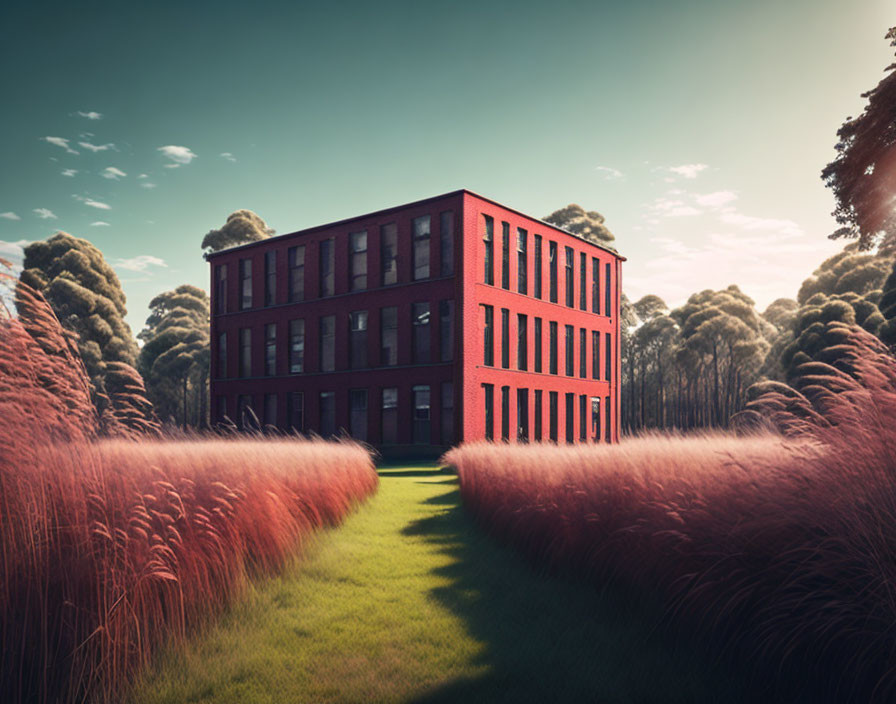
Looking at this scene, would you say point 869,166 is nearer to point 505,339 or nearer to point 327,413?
point 505,339

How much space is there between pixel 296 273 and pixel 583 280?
16534mm

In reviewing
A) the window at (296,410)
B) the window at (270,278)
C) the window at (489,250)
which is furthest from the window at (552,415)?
the window at (270,278)

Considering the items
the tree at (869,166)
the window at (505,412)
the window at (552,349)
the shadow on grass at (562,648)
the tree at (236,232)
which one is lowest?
the shadow on grass at (562,648)

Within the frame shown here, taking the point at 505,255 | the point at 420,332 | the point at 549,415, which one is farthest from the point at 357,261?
the point at 549,415

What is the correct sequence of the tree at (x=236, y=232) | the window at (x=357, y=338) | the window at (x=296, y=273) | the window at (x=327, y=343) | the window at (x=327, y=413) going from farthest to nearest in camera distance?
the tree at (x=236, y=232) → the window at (x=296, y=273) → the window at (x=327, y=343) → the window at (x=327, y=413) → the window at (x=357, y=338)

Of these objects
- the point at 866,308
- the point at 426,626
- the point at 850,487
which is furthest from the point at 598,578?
the point at 866,308

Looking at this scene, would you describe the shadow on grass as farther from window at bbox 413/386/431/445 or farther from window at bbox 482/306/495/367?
window at bbox 482/306/495/367

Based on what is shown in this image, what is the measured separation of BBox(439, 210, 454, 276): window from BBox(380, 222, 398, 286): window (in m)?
2.80

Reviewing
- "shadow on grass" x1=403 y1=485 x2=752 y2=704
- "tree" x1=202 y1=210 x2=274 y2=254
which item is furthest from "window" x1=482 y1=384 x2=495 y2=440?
"tree" x1=202 y1=210 x2=274 y2=254

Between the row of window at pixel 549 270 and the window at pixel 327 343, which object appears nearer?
the row of window at pixel 549 270

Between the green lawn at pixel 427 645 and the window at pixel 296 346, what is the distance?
29108 millimetres

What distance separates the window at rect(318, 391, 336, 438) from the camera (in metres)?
33.8

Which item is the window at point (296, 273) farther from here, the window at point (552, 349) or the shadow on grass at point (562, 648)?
the shadow on grass at point (562, 648)

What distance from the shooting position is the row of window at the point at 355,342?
29.5 meters
